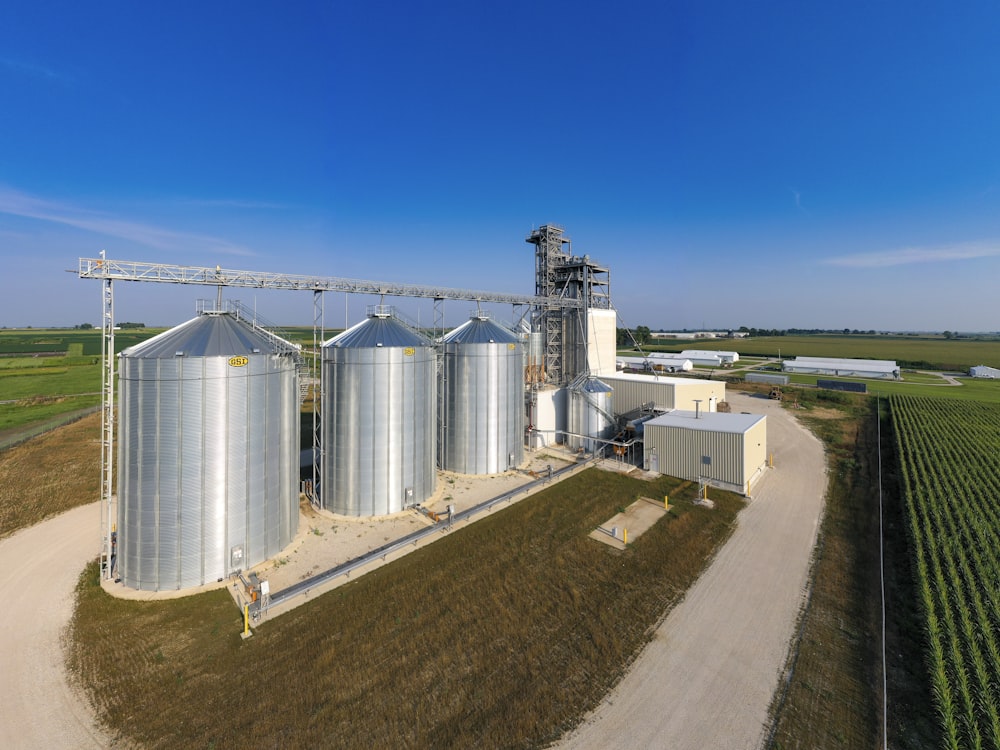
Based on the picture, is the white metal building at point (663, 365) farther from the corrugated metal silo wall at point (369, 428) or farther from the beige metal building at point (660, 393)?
the corrugated metal silo wall at point (369, 428)

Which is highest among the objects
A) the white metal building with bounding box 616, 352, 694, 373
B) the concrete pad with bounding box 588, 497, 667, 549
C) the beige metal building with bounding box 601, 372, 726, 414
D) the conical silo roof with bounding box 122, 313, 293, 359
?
the conical silo roof with bounding box 122, 313, 293, 359

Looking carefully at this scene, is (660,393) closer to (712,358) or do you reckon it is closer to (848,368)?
(848,368)

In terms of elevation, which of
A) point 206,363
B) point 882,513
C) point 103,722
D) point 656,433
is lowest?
point 103,722

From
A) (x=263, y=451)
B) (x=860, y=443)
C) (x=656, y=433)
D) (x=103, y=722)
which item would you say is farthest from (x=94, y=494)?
(x=860, y=443)

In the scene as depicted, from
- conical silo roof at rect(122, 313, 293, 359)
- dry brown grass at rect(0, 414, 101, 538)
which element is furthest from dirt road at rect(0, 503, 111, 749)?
conical silo roof at rect(122, 313, 293, 359)

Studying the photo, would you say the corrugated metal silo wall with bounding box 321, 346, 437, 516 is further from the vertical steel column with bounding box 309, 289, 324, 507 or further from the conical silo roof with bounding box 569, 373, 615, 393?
the conical silo roof with bounding box 569, 373, 615, 393

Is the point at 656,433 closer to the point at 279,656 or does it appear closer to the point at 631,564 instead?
the point at 631,564
